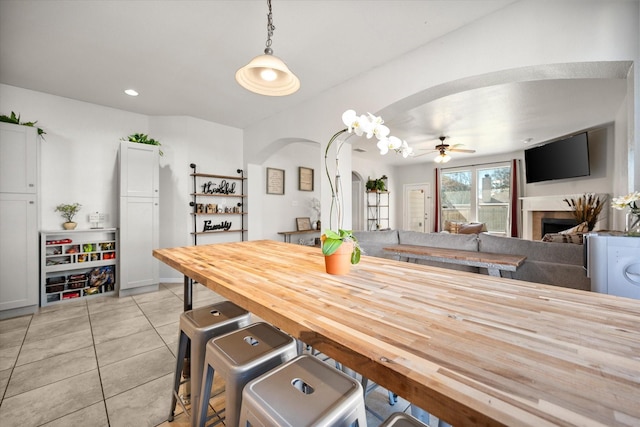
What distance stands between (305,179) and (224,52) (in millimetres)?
3325

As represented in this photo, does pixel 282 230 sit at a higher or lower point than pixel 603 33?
lower

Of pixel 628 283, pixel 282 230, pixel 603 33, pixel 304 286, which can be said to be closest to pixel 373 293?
pixel 304 286

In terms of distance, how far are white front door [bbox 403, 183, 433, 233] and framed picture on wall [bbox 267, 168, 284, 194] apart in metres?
4.92

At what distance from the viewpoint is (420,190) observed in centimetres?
832

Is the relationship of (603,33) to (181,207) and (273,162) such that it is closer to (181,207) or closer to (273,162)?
(273,162)

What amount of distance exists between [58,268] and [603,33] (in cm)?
549

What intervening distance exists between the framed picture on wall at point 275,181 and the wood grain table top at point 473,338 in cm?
407

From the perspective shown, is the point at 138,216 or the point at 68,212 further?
the point at 138,216

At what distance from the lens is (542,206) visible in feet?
18.3

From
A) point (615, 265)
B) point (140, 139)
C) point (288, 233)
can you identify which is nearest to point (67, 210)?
point (140, 139)

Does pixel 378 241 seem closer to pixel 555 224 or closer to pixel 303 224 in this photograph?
pixel 303 224

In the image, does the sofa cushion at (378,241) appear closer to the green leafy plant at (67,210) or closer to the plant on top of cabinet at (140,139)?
the plant on top of cabinet at (140,139)

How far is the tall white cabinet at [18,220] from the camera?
2.80 meters

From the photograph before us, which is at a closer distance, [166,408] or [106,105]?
[166,408]
